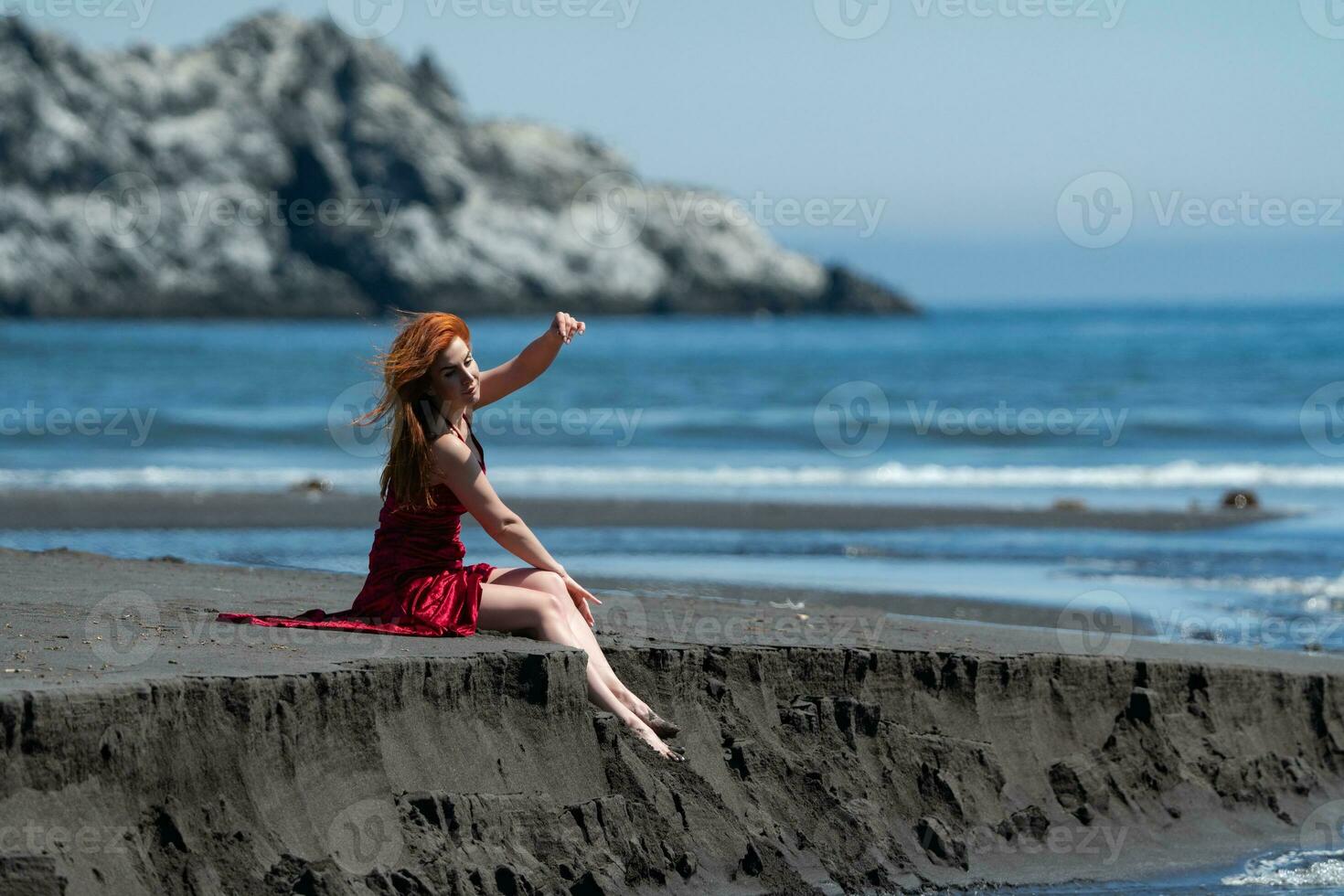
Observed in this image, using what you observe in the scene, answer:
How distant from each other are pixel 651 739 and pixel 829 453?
18379 millimetres

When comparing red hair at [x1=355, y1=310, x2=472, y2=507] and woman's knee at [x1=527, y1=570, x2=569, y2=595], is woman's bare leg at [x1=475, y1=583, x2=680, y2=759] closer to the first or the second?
woman's knee at [x1=527, y1=570, x2=569, y2=595]

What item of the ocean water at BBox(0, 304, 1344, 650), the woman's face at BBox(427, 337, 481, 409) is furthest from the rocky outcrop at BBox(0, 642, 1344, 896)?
the ocean water at BBox(0, 304, 1344, 650)

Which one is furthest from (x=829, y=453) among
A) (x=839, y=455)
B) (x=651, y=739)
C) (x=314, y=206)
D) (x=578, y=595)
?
(x=314, y=206)

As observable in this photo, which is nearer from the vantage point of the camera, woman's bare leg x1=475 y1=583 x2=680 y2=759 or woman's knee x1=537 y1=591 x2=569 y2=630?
woman's bare leg x1=475 y1=583 x2=680 y2=759

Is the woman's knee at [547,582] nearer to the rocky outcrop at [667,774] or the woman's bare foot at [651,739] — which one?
the rocky outcrop at [667,774]

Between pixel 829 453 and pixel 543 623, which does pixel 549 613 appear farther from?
pixel 829 453

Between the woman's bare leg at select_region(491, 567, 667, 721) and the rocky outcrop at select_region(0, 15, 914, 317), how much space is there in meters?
86.5

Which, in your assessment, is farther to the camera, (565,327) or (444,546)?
(565,327)

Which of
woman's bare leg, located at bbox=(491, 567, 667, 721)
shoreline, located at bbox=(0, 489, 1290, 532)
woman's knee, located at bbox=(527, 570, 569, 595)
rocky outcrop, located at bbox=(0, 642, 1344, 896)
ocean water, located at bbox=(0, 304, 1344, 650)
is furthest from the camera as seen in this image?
shoreline, located at bbox=(0, 489, 1290, 532)

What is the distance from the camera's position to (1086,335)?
81.7 m

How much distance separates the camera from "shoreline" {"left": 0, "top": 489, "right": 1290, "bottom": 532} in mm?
14820

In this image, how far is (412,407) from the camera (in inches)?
235

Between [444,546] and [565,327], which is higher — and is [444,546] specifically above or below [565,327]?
below

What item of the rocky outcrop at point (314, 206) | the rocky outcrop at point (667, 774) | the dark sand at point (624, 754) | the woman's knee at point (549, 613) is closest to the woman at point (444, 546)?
the woman's knee at point (549, 613)
